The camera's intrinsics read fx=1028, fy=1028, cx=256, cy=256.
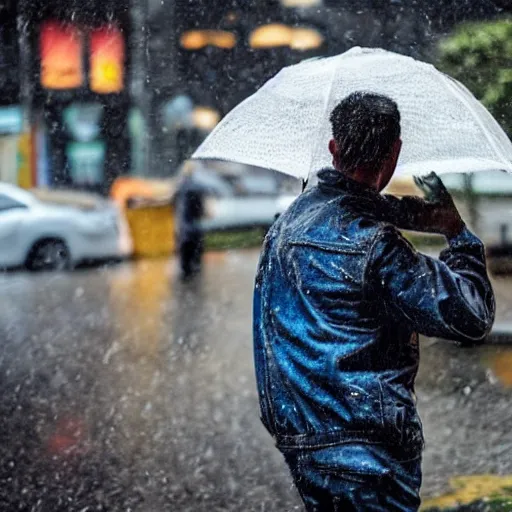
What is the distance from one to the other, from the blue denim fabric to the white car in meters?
12.9

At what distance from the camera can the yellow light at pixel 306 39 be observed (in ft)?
55.6

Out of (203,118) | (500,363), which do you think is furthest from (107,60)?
(500,363)

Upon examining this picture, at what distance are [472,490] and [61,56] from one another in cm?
2110

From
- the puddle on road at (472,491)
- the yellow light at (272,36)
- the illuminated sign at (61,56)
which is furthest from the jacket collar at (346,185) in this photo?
the illuminated sign at (61,56)

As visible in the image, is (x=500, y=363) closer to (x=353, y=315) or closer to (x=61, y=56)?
(x=353, y=315)

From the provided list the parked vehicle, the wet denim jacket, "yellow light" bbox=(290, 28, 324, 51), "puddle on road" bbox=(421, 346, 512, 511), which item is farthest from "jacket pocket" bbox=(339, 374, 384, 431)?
the parked vehicle

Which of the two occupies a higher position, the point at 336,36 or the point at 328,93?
the point at 328,93

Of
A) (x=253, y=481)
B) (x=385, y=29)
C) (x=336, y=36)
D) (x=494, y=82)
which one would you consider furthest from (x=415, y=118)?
(x=336, y=36)

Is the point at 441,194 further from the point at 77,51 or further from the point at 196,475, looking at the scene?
the point at 77,51

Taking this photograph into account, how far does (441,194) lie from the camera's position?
99.0 inches

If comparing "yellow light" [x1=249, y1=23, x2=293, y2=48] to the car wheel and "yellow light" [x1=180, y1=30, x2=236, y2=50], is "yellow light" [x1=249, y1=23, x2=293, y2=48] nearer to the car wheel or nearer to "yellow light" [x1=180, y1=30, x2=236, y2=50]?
"yellow light" [x1=180, y1=30, x2=236, y2=50]

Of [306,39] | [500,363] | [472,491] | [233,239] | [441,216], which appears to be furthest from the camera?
[233,239]

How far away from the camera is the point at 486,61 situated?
345 inches

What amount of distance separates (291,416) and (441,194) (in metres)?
0.66
